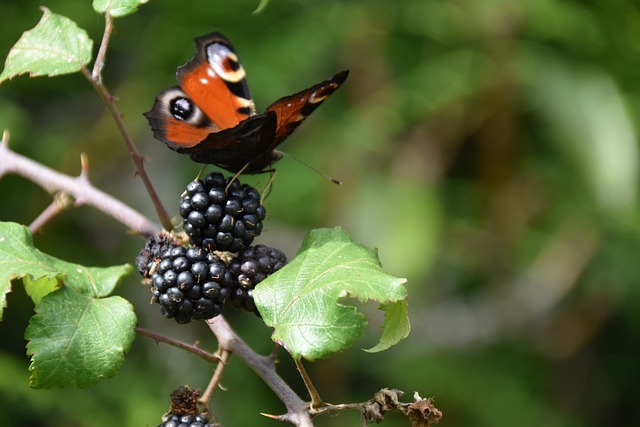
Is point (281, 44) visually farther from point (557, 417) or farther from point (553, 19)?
point (557, 417)

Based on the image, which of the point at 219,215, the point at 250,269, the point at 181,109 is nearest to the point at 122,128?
the point at 181,109

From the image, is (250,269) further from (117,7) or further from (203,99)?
(117,7)

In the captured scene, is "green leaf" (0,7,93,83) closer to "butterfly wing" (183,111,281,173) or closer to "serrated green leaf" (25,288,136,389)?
"butterfly wing" (183,111,281,173)

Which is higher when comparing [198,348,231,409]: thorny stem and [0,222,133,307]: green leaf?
[0,222,133,307]: green leaf

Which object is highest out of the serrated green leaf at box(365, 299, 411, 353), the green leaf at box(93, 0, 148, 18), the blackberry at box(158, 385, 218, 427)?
the green leaf at box(93, 0, 148, 18)

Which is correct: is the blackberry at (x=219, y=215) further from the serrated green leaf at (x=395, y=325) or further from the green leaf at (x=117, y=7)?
the green leaf at (x=117, y=7)

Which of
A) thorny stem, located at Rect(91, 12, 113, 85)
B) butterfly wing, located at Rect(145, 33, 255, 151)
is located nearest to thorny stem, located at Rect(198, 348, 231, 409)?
butterfly wing, located at Rect(145, 33, 255, 151)

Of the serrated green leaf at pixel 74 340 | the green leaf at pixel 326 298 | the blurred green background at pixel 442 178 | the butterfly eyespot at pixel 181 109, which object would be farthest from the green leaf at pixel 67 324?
the blurred green background at pixel 442 178
